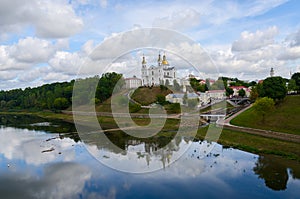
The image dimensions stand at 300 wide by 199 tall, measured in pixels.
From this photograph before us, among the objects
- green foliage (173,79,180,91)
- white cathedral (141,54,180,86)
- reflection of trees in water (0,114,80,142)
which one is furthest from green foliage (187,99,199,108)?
reflection of trees in water (0,114,80,142)

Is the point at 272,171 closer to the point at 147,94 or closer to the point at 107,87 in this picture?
the point at 147,94

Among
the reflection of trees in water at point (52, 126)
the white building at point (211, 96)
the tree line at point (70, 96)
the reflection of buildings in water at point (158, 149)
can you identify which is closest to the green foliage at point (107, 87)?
the tree line at point (70, 96)

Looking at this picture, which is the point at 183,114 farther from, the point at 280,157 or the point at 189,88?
the point at 280,157

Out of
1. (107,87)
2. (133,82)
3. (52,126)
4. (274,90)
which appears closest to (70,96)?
(107,87)

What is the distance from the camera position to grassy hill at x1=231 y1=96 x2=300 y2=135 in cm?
3089

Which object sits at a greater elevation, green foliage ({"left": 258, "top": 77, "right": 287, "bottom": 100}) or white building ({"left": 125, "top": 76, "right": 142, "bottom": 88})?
white building ({"left": 125, "top": 76, "right": 142, "bottom": 88})

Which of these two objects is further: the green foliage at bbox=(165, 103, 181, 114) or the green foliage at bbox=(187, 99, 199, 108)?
the green foliage at bbox=(187, 99, 199, 108)

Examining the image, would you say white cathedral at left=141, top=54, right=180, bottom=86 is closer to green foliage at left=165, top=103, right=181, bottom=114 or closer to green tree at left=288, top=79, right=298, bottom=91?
green foliage at left=165, top=103, right=181, bottom=114

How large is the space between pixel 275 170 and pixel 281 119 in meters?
15.8

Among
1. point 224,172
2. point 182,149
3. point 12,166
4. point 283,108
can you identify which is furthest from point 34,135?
point 283,108

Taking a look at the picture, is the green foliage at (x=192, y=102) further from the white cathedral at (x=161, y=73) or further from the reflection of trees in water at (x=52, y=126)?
the reflection of trees in water at (x=52, y=126)

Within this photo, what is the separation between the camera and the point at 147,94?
212 feet

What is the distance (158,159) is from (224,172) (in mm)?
6018

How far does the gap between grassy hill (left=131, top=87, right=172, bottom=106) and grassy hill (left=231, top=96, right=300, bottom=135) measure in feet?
82.2
